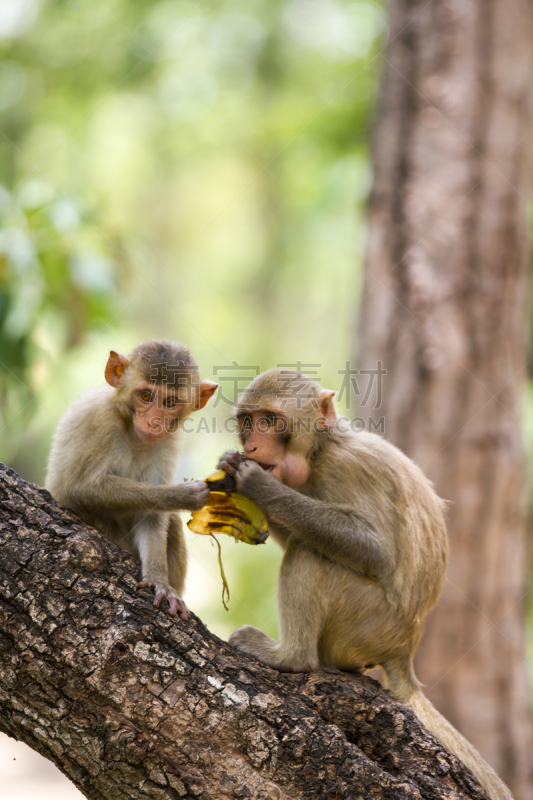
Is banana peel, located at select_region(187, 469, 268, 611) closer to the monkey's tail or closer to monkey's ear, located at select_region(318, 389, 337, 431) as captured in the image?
monkey's ear, located at select_region(318, 389, 337, 431)

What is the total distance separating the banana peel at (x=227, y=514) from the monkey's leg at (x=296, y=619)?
0.27 m

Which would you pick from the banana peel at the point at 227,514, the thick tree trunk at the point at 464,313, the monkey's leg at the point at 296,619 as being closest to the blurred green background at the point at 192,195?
the thick tree trunk at the point at 464,313

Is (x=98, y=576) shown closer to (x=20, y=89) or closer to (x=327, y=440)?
(x=327, y=440)

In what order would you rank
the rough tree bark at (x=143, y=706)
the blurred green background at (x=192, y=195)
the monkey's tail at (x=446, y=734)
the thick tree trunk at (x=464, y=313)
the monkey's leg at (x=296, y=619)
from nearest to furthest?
the rough tree bark at (x=143, y=706), the monkey's tail at (x=446, y=734), the monkey's leg at (x=296, y=619), the blurred green background at (x=192, y=195), the thick tree trunk at (x=464, y=313)

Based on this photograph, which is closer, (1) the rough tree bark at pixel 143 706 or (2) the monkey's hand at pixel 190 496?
(1) the rough tree bark at pixel 143 706

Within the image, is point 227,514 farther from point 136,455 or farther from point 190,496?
point 136,455

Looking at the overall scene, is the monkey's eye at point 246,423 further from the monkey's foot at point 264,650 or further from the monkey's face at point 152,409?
the monkey's foot at point 264,650

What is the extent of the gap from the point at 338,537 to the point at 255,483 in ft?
1.87

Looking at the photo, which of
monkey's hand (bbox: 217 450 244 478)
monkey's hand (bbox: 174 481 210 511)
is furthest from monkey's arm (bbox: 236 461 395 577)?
monkey's hand (bbox: 174 481 210 511)

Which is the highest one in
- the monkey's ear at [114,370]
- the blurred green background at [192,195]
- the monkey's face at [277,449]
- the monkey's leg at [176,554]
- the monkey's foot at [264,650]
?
the blurred green background at [192,195]

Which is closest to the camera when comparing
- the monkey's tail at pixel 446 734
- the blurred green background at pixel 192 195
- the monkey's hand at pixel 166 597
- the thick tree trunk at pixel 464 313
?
the monkey's hand at pixel 166 597

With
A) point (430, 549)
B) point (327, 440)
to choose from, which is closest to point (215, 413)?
point (327, 440)

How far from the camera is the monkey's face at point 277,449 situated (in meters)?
4.26

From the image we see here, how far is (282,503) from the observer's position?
13.1ft
